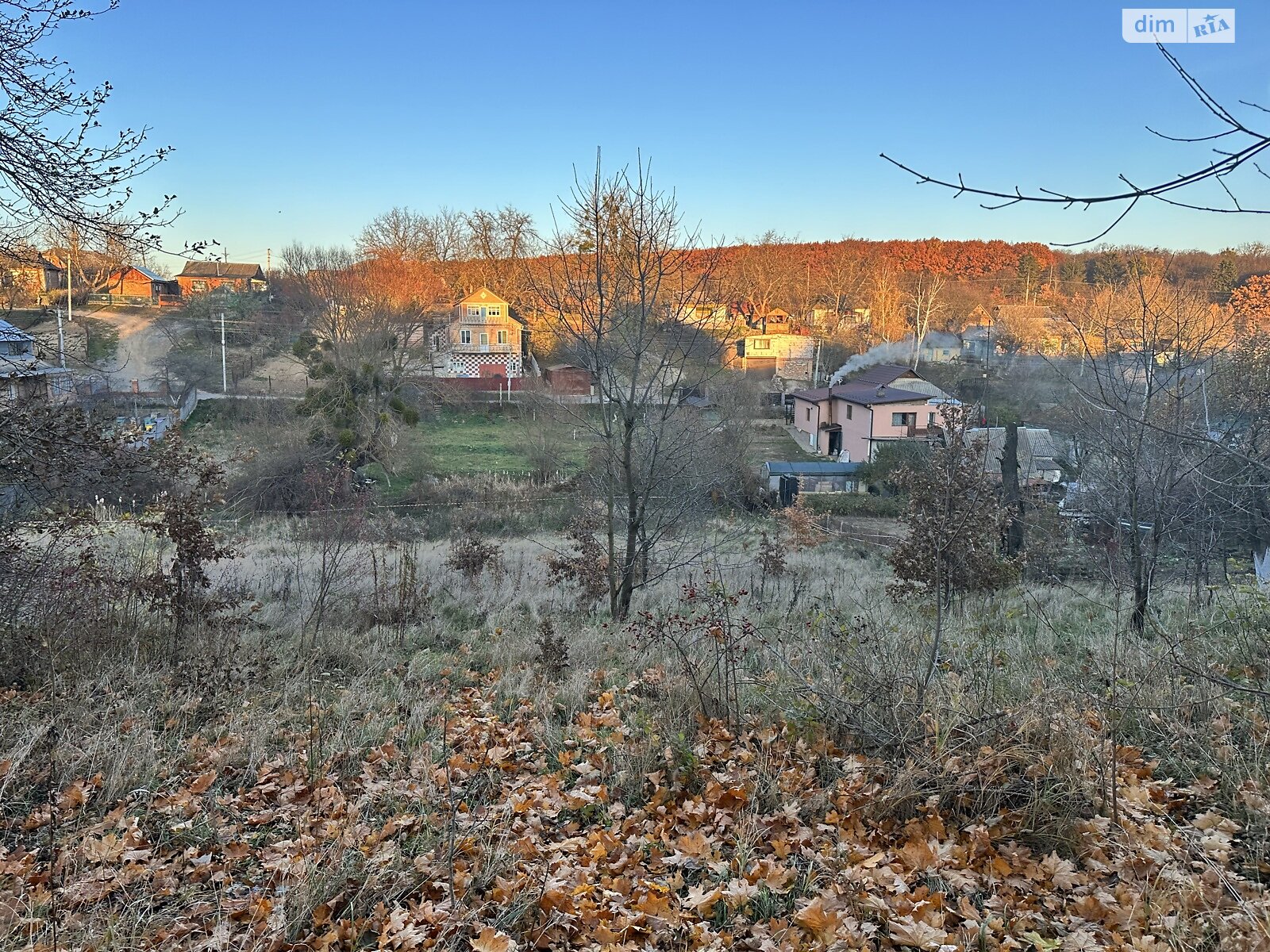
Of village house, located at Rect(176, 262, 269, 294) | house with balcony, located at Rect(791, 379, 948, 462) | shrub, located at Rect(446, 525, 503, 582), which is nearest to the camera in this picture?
shrub, located at Rect(446, 525, 503, 582)

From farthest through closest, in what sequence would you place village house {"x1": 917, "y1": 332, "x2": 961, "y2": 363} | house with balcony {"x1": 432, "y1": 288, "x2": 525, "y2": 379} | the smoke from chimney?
village house {"x1": 917, "y1": 332, "x2": 961, "y2": 363} < the smoke from chimney < house with balcony {"x1": 432, "y1": 288, "x2": 525, "y2": 379}

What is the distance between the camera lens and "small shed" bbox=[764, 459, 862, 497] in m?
26.1

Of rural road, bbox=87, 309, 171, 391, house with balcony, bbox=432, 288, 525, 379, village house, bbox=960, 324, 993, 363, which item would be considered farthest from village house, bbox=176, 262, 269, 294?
village house, bbox=960, 324, 993, 363

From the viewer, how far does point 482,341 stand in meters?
45.0

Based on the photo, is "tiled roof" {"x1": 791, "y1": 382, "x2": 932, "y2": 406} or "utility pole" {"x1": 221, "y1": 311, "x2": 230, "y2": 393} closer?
"tiled roof" {"x1": 791, "y1": 382, "x2": 932, "y2": 406}

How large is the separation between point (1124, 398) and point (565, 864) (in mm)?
6186

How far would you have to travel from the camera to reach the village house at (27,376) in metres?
5.33

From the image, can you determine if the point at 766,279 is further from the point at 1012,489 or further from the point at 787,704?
the point at 787,704

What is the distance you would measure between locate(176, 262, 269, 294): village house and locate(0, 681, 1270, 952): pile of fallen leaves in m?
55.1

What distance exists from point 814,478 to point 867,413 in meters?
7.83

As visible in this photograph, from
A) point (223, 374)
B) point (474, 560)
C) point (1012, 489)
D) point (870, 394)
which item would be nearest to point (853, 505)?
point (1012, 489)

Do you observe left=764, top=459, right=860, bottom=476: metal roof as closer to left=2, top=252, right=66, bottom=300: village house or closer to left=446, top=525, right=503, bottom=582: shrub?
left=446, top=525, right=503, bottom=582: shrub

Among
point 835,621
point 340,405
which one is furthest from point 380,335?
point 835,621

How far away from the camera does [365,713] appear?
16.6 ft
